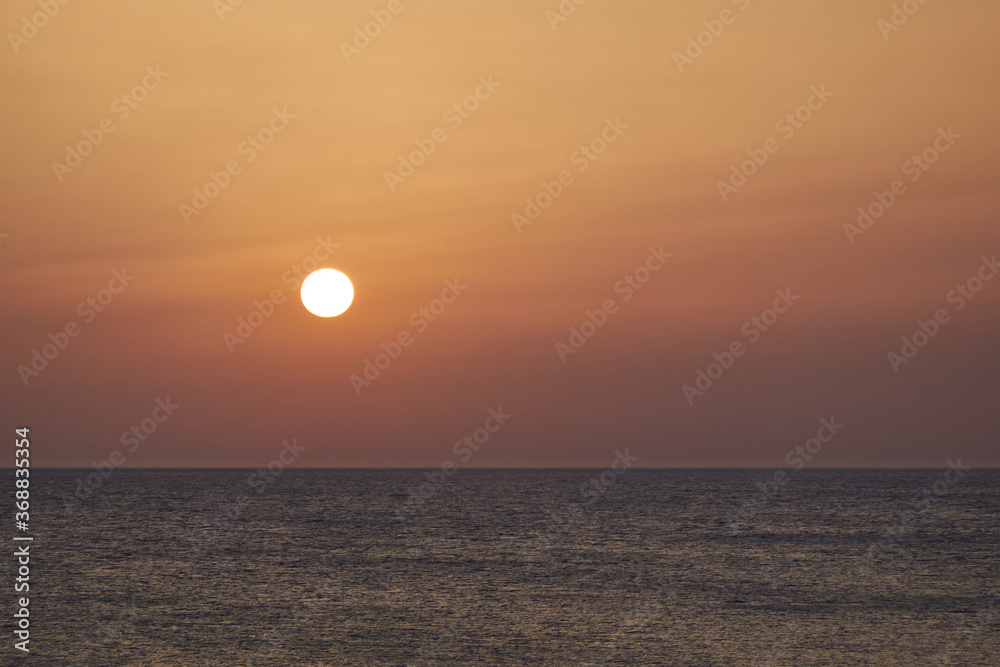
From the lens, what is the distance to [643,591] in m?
41.6

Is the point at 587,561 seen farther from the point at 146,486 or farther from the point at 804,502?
the point at 146,486

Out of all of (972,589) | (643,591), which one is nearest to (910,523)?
(972,589)

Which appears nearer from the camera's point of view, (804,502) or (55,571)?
(55,571)

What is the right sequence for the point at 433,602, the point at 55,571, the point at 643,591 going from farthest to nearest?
the point at 55,571
the point at 643,591
the point at 433,602

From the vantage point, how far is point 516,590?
137ft

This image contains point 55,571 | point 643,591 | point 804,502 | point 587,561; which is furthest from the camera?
point 804,502

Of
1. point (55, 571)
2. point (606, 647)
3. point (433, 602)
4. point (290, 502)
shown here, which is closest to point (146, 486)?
point (290, 502)

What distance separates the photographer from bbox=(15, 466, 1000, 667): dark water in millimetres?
29531

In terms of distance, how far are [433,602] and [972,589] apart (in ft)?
82.4

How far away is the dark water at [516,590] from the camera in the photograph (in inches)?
1163

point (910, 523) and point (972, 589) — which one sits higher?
point (910, 523)

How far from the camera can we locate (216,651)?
2908cm

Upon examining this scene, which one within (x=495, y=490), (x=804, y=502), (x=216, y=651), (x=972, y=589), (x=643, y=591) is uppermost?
(x=495, y=490)

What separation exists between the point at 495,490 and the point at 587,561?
3606 inches
